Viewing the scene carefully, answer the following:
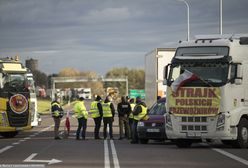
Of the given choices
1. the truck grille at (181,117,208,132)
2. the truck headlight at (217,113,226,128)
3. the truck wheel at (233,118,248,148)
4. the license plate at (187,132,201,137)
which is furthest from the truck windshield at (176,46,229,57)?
the license plate at (187,132,201,137)

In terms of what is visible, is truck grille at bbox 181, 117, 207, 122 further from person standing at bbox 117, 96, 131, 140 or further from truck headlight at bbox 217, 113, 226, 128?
person standing at bbox 117, 96, 131, 140

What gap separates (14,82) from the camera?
30.0m

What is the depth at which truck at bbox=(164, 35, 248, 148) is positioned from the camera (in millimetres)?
21547

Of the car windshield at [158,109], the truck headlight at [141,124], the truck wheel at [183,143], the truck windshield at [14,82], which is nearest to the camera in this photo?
the truck wheel at [183,143]

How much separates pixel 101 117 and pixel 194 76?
8164mm

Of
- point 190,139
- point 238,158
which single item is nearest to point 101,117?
point 190,139

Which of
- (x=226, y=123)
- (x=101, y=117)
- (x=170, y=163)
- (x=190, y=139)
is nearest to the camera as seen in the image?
(x=170, y=163)

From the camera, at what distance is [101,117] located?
29156 millimetres

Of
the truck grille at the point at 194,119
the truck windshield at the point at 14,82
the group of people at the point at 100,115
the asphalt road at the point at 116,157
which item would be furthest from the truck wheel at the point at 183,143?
the truck windshield at the point at 14,82

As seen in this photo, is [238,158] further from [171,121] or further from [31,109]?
[31,109]

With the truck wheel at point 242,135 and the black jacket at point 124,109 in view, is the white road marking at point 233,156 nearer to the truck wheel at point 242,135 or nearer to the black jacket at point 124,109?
the truck wheel at point 242,135

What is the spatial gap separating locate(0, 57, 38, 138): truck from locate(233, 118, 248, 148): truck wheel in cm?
1103

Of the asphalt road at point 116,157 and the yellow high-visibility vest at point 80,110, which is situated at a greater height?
the yellow high-visibility vest at point 80,110

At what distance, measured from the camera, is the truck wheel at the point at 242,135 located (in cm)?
2203
